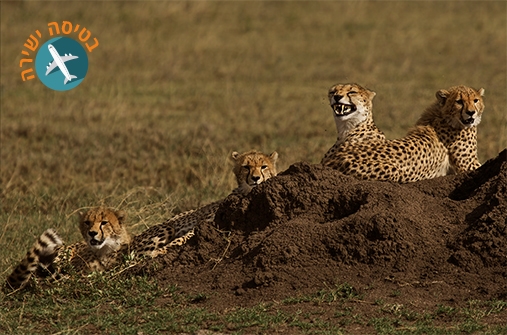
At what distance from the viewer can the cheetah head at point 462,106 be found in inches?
286

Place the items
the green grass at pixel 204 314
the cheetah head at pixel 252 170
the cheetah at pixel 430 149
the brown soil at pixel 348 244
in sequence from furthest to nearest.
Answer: the cheetah head at pixel 252 170 < the cheetah at pixel 430 149 < the brown soil at pixel 348 244 < the green grass at pixel 204 314

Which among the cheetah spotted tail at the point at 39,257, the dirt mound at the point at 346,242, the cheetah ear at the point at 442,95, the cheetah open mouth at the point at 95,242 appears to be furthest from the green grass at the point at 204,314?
the cheetah ear at the point at 442,95

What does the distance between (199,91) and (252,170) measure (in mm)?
7300

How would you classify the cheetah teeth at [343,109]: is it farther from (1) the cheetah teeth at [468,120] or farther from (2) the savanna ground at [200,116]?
(2) the savanna ground at [200,116]

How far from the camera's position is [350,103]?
723 cm

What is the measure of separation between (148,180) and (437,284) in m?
4.56

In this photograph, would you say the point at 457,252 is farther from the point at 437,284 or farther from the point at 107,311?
the point at 107,311

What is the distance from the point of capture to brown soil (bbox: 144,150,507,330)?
18.3ft

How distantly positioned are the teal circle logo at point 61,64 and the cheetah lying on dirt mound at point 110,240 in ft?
17.1

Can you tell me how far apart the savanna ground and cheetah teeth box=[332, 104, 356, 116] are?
1.65 m

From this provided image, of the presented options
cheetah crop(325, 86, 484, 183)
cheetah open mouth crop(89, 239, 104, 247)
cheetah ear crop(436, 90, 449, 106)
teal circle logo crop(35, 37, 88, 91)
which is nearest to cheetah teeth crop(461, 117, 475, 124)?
cheetah crop(325, 86, 484, 183)

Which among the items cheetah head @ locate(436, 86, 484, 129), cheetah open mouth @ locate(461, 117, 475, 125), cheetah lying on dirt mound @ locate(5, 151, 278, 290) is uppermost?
cheetah head @ locate(436, 86, 484, 129)

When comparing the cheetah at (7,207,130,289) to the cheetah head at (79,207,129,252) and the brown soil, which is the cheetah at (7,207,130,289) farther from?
the brown soil

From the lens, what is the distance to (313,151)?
1051cm
